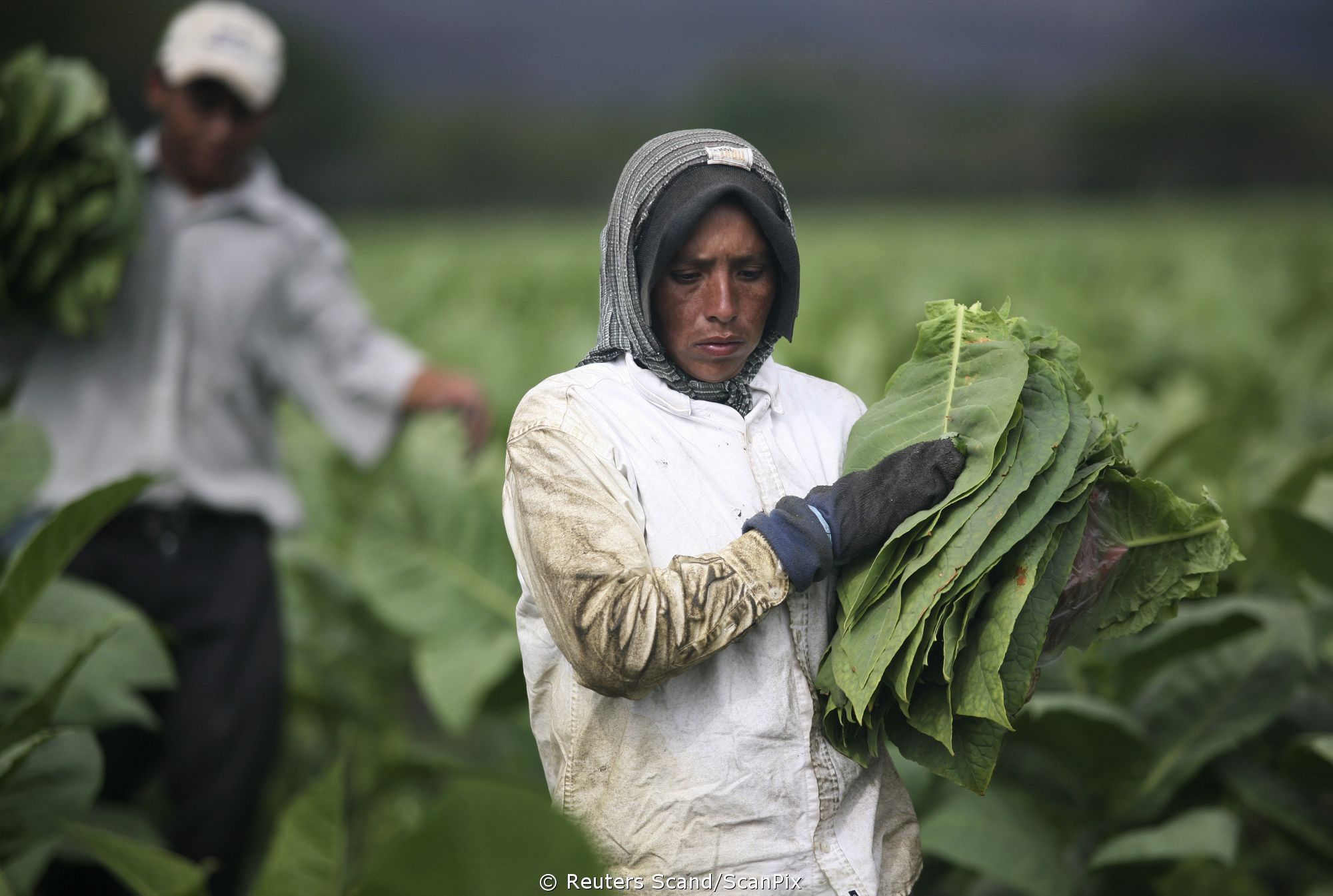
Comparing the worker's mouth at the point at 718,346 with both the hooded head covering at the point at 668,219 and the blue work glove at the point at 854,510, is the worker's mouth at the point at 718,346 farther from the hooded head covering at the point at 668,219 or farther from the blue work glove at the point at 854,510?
the blue work glove at the point at 854,510

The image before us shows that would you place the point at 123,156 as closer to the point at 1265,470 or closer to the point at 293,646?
the point at 293,646

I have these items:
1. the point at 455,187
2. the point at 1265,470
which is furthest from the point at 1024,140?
the point at 1265,470

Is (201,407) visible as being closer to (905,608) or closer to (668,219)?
(668,219)

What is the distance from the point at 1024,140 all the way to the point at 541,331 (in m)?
69.5

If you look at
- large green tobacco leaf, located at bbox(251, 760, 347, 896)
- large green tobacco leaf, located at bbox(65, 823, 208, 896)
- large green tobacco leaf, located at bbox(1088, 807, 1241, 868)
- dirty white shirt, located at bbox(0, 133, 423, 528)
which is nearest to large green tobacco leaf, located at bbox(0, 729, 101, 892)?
large green tobacco leaf, located at bbox(65, 823, 208, 896)

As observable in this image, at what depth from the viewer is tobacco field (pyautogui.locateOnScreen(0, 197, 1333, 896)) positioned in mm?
2150

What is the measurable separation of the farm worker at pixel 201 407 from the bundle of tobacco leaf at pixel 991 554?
6.18 ft

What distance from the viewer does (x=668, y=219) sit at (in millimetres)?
1295

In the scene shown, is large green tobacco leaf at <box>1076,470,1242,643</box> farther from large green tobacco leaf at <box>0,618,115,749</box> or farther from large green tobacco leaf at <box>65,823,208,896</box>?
Result: large green tobacco leaf at <box>0,618,115,749</box>

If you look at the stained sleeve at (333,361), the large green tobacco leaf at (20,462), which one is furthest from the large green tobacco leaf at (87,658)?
the stained sleeve at (333,361)

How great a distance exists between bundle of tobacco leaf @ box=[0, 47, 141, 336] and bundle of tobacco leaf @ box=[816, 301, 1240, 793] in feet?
6.84

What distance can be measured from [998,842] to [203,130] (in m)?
2.37

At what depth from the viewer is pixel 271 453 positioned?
11.4ft

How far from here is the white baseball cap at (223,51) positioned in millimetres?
2980
